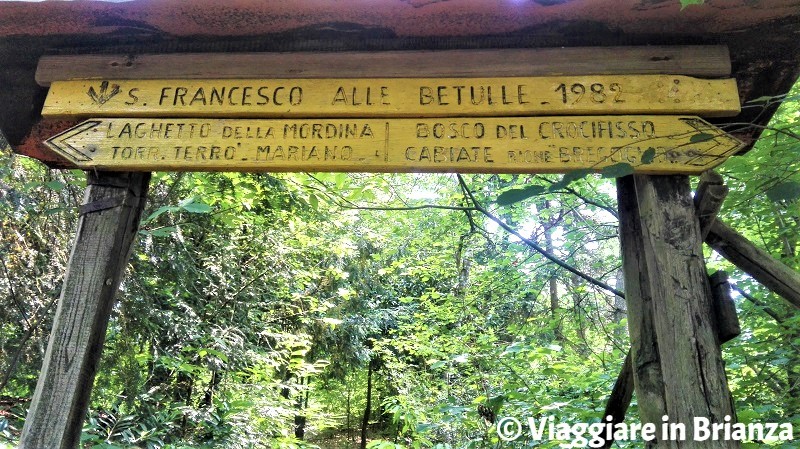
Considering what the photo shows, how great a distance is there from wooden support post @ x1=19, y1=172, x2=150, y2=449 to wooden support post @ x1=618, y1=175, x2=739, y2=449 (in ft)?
6.77

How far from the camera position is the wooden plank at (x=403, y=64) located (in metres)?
1.91

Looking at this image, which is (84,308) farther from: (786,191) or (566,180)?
(786,191)

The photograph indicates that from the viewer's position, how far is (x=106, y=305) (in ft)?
6.50

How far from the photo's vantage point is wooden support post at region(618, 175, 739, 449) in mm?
1591

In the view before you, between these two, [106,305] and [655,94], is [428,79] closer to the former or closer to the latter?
[655,94]

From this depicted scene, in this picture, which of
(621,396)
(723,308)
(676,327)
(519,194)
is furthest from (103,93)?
(621,396)

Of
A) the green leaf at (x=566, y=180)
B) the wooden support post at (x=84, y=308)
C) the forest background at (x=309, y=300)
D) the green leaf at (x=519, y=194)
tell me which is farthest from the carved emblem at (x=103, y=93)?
the green leaf at (x=566, y=180)

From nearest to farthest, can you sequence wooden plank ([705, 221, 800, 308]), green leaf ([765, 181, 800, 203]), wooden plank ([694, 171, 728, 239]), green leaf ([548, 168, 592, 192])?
1. green leaf ([548, 168, 592, 192])
2. green leaf ([765, 181, 800, 203])
3. wooden plank ([694, 171, 728, 239])
4. wooden plank ([705, 221, 800, 308])

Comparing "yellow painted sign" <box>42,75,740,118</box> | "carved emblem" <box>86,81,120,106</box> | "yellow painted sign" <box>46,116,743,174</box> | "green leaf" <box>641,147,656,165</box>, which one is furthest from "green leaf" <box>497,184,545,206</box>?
"carved emblem" <box>86,81,120,106</box>

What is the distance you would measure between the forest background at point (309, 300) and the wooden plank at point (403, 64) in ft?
1.33

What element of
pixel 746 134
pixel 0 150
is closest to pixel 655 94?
pixel 746 134

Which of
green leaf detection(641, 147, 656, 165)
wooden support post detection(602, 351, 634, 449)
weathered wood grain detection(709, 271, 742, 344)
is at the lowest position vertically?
wooden support post detection(602, 351, 634, 449)

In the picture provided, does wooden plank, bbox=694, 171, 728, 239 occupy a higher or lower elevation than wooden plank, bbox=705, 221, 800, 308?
higher

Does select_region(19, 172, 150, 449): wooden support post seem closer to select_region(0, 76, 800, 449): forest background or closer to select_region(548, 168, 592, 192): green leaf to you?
select_region(0, 76, 800, 449): forest background
